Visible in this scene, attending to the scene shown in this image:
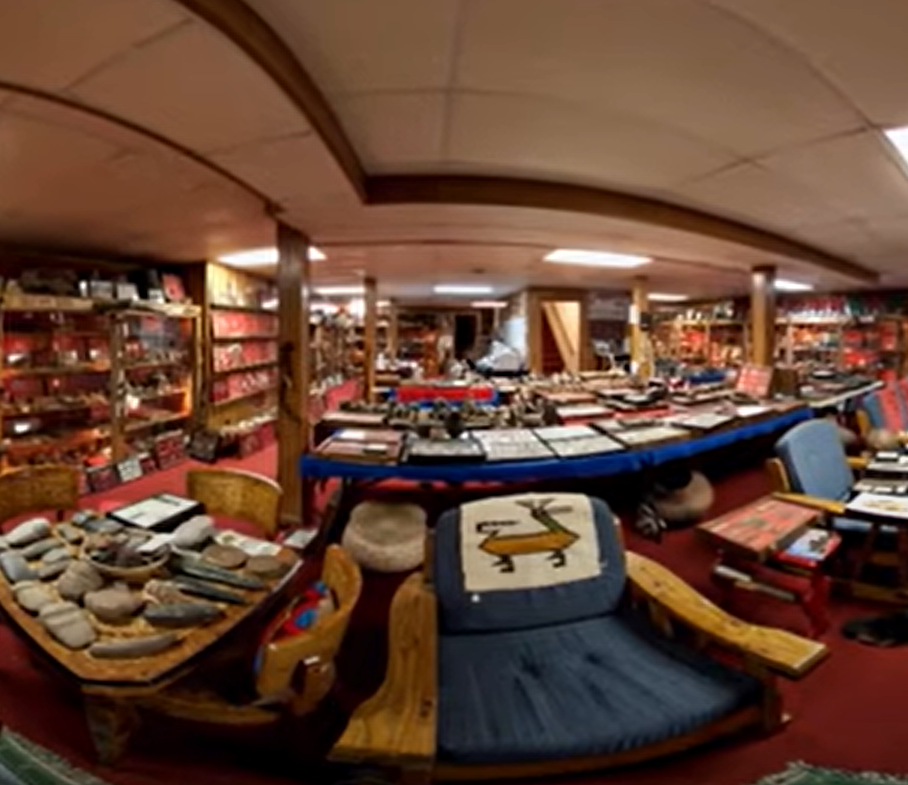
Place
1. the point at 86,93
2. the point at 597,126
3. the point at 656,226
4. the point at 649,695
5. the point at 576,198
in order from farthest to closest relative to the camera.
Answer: the point at 656,226 → the point at 576,198 → the point at 597,126 → the point at 86,93 → the point at 649,695

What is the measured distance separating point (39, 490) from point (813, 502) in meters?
4.08

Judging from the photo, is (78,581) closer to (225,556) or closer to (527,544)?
(225,556)

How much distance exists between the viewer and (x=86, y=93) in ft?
7.24

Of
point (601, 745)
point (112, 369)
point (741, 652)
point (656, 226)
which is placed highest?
point (656, 226)

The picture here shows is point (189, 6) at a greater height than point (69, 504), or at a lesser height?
greater

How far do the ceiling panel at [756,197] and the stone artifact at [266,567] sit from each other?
10.3ft

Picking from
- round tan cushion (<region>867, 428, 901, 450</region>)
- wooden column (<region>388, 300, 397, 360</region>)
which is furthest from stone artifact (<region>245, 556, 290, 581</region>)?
Answer: wooden column (<region>388, 300, 397, 360</region>)

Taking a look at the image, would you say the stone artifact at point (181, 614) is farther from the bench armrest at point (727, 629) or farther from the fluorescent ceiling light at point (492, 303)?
the fluorescent ceiling light at point (492, 303)

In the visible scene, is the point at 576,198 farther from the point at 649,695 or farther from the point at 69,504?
the point at 69,504

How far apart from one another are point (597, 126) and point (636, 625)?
219cm

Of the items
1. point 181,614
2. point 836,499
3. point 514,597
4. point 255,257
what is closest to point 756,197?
point 836,499

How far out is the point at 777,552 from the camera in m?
2.68

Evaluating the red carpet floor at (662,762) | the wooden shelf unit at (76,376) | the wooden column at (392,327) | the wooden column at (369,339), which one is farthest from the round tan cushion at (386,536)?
the wooden column at (392,327)

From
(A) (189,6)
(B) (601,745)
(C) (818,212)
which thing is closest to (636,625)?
(B) (601,745)
